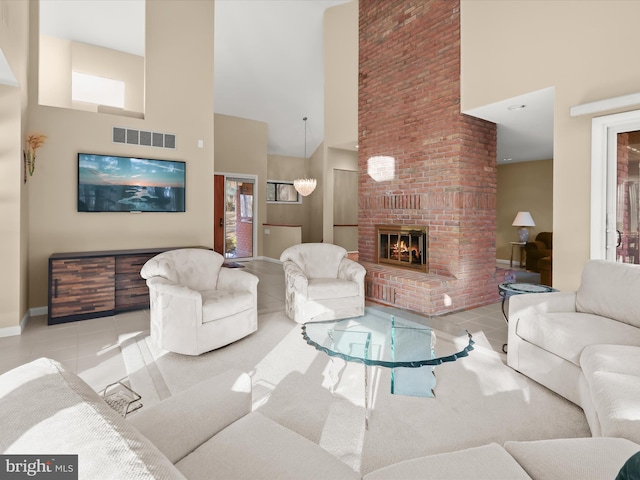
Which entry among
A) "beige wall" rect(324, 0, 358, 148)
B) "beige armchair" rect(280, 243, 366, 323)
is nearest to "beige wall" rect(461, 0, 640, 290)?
"beige armchair" rect(280, 243, 366, 323)

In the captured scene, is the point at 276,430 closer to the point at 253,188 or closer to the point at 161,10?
the point at 161,10

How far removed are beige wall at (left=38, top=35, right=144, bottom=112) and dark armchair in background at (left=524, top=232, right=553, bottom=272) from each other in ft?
27.1

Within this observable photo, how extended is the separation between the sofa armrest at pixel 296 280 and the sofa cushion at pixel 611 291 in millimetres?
2376

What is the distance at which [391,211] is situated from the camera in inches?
205

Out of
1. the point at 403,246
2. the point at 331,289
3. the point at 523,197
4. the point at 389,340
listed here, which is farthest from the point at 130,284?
the point at 523,197

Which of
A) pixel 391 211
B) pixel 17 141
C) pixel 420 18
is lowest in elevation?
pixel 391 211

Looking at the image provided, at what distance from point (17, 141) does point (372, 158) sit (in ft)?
13.9

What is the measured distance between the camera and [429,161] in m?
4.66

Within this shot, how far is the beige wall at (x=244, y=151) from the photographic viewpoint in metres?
8.78

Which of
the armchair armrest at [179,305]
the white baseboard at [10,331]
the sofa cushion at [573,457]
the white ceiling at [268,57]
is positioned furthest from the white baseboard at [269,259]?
the sofa cushion at [573,457]

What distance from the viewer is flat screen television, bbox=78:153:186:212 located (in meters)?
4.48

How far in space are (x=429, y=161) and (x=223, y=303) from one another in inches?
124

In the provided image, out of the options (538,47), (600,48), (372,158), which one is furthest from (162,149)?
(600,48)

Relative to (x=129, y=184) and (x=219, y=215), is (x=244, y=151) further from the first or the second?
(x=129, y=184)
